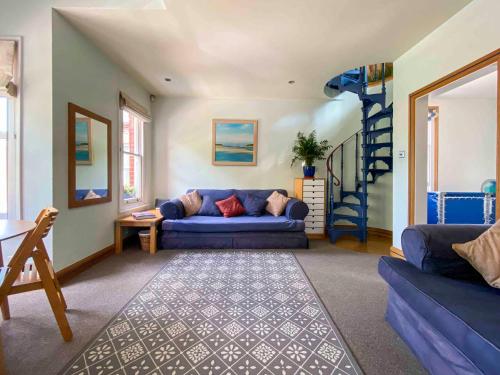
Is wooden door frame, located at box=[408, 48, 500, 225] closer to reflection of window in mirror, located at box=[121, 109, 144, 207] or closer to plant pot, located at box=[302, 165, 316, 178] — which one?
plant pot, located at box=[302, 165, 316, 178]

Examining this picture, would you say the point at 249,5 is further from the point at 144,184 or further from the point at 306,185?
the point at 144,184

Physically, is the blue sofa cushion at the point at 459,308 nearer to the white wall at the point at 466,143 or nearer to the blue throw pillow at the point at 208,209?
the blue throw pillow at the point at 208,209

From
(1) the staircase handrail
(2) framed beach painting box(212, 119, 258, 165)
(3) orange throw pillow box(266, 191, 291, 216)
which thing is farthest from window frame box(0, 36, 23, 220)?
(1) the staircase handrail

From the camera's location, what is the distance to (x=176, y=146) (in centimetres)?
416

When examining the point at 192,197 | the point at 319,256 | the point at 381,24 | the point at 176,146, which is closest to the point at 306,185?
the point at 319,256

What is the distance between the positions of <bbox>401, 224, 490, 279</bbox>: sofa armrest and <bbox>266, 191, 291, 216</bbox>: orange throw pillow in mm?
2164

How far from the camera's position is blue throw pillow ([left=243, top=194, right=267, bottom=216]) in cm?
364

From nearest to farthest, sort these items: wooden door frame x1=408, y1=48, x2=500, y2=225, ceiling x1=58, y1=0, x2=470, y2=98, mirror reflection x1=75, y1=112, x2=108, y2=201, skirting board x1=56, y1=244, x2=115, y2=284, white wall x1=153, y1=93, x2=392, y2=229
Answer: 1. wooden door frame x1=408, y1=48, x2=500, y2=225
2. ceiling x1=58, y1=0, x2=470, y2=98
3. skirting board x1=56, y1=244, x2=115, y2=284
4. mirror reflection x1=75, y1=112, x2=108, y2=201
5. white wall x1=153, y1=93, x2=392, y2=229

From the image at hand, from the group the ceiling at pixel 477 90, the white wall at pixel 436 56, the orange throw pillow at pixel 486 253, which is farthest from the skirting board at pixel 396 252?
the ceiling at pixel 477 90

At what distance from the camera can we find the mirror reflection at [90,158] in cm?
237

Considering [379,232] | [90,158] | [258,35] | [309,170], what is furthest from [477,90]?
[90,158]

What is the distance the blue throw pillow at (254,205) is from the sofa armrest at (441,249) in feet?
7.75

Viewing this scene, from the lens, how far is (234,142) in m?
4.17

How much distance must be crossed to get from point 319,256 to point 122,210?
293 cm
